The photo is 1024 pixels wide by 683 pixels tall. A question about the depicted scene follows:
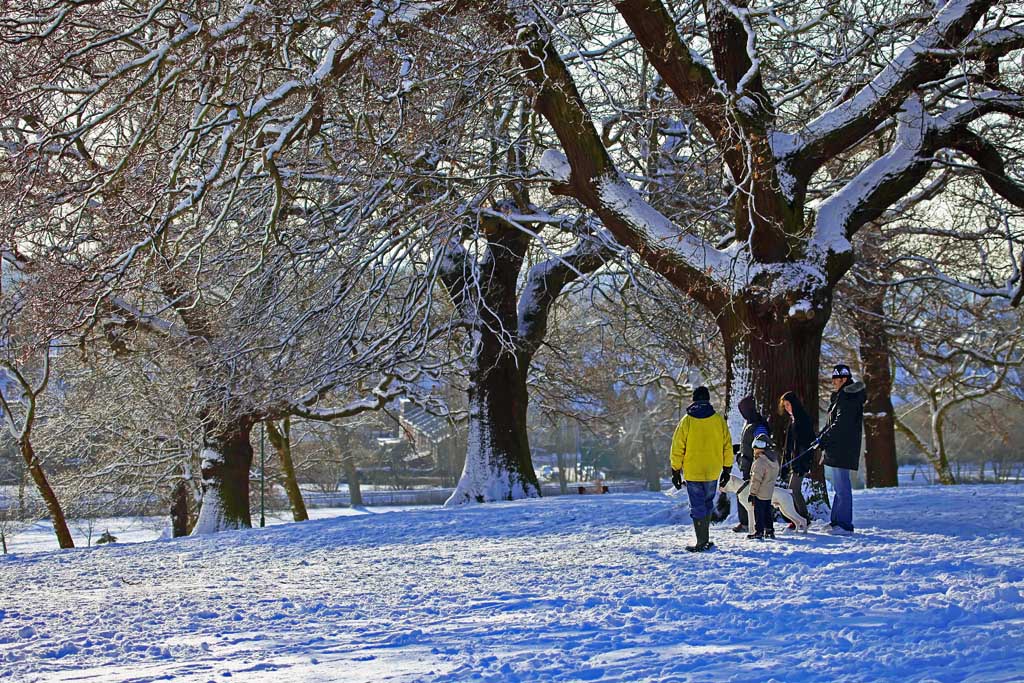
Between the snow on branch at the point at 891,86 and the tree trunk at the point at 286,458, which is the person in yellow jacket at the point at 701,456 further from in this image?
the tree trunk at the point at 286,458

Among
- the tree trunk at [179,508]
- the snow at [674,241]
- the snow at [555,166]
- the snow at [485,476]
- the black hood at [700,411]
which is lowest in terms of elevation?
the tree trunk at [179,508]

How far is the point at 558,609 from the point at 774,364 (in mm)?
5320

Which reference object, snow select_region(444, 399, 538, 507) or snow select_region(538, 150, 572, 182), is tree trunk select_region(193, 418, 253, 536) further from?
snow select_region(538, 150, 572, 182)

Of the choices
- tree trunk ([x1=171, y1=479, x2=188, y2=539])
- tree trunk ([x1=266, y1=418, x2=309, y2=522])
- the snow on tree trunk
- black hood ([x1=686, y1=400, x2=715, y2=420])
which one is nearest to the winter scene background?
black hood ([x1=686, y1=400, x2=715, y2=420])

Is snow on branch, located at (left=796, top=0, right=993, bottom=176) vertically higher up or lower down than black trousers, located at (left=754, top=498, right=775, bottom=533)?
higher up

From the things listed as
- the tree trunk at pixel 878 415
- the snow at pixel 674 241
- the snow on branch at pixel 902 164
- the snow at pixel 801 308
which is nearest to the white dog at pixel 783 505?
the snow at pixel 801 308

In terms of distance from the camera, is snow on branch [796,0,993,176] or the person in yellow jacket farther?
snow on branch [796,0,993,176]

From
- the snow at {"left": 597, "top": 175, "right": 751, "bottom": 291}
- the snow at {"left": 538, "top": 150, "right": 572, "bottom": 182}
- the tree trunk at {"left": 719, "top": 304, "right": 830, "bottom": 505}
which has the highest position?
the snow at {"left": 538, "top": 150, "right": 572, "bottom": 182}

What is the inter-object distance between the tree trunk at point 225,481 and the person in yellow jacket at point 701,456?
1334 centimetres

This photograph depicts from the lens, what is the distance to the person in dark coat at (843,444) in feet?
30.7

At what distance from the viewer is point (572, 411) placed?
77.7ft

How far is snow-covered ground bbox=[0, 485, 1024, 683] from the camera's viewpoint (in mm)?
4941

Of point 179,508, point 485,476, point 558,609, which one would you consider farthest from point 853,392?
point 179,508

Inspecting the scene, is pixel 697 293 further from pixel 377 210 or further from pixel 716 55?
pixel 377 210
